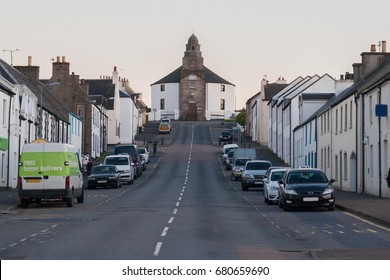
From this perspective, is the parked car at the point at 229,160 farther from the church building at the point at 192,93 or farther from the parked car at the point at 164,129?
the church building at the point at 192,93

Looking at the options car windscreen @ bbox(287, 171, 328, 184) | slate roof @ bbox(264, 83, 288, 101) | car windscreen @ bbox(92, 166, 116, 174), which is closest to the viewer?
car windscreen @ bbox(287, 171, 328, 184)

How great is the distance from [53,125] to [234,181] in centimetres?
1487

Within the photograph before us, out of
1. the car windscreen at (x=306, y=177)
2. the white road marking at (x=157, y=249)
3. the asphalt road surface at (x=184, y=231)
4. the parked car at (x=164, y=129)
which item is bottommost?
the asphalt road surface at (x=184, y=231)

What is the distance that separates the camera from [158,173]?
79312 millimetres

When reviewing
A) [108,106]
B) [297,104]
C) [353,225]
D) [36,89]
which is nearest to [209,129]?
[108,106]

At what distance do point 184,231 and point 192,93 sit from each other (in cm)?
16031

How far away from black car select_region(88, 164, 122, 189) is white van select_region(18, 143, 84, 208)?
2066cm

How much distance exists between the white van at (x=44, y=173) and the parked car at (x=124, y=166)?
26.2 m

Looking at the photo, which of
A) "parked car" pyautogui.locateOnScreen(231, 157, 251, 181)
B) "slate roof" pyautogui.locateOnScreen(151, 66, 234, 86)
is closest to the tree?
"slate roof" pyautogui.locateOnScreen(151, 66, 234, 86)

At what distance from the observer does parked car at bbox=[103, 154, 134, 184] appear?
2603 inches

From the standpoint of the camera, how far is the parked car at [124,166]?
2603 inches

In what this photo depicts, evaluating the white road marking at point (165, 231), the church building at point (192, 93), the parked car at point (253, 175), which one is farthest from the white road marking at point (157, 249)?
the church building at point (192, 93)

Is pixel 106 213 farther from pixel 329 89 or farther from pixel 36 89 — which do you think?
pixel 329 89

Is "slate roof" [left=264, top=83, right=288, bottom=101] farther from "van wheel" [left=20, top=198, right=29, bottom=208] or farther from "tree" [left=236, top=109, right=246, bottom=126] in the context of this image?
"van wheel" [left=20, top=198, right=29, bottom=208]
